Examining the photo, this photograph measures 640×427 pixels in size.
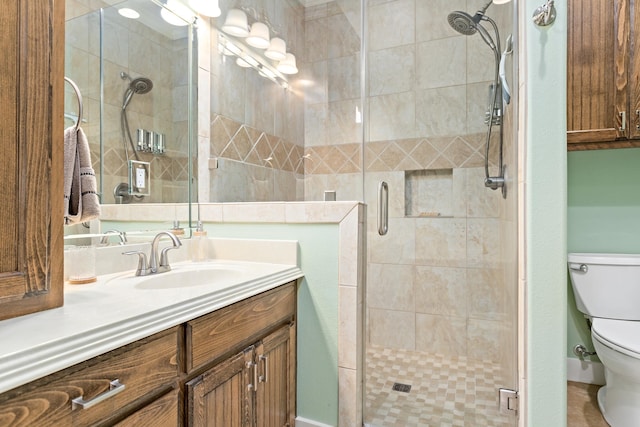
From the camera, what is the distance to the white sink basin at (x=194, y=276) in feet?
4.35

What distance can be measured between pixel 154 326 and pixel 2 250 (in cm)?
34

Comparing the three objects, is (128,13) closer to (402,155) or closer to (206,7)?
(206,7)

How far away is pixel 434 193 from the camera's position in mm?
2297

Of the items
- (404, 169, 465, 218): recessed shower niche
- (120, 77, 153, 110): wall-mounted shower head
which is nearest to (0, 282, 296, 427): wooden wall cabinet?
(120, 77, 153, 110): wall-mounted shower head

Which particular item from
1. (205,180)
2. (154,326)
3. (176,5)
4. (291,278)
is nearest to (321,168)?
(205,180)

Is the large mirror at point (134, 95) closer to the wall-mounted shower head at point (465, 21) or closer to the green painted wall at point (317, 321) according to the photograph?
the green painted wall at point (317, 321)

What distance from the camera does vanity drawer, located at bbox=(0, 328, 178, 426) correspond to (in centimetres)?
59

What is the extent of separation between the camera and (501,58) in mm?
1672

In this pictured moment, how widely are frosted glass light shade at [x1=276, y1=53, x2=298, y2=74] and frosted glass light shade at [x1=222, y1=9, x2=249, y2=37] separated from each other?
0.28m

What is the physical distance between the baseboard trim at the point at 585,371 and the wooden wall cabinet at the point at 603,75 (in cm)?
120

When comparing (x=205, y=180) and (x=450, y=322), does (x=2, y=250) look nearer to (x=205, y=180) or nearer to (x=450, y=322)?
(x=205, y=180)

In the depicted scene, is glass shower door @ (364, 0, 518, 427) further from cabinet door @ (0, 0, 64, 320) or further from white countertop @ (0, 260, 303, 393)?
cabinet door @ (0, 0, 64, 320)

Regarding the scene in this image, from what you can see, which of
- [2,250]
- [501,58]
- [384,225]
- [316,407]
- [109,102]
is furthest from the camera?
[384,225]

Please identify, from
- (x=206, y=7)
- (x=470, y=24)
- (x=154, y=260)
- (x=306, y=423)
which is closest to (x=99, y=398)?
(x=154, y=260)
